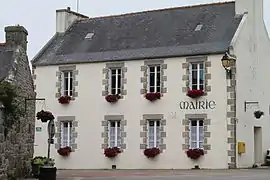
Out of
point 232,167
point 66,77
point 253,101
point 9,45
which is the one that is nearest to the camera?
point 9,45

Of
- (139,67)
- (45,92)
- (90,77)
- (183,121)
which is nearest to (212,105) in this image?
(183,121)

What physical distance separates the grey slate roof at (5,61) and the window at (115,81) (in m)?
9.89

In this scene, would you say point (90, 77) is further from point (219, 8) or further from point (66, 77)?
point (219, 8)

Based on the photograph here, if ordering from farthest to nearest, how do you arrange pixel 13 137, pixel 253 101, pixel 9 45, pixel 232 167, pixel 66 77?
1. pixel 66 77
2. pixel 253 101
3. pixel 232 167
4. pixel 9 45
5. pixel 13 137

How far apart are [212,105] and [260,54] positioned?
15.7ft

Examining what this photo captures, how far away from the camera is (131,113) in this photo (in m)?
29.6

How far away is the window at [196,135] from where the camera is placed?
27.8m

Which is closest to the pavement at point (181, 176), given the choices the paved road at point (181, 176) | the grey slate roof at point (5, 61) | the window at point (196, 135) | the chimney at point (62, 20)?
the paved road at point (181, 176)

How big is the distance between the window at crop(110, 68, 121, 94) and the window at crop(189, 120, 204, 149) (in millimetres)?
4307

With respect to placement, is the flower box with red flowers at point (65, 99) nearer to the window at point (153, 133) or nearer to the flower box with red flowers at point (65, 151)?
the flower box with red flowers at point (65, 151)

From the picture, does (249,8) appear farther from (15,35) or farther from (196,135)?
(15,35)

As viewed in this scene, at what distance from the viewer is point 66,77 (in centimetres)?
3178

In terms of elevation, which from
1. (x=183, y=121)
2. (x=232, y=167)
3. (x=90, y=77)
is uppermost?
(x=90, y=77)

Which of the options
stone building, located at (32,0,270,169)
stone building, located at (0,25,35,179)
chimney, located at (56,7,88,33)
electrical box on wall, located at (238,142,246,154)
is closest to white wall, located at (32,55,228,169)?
stone building, located at (32,0,270,169)
